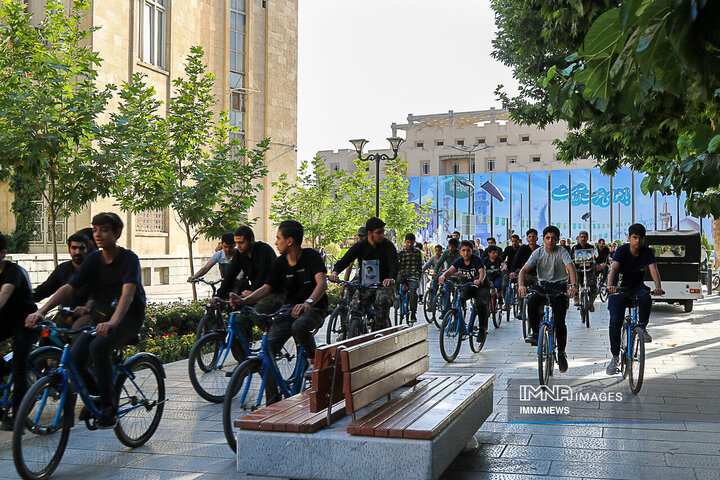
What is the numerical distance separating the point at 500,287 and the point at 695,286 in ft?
21.4

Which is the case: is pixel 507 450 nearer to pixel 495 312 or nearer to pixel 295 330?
pixel 295 330

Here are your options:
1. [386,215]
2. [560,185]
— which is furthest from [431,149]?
[386,215]

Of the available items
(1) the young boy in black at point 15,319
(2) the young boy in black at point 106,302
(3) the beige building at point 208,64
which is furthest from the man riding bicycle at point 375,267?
(3) the beige building at point 208,64

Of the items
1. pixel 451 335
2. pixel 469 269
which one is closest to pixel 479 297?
pixel 469 269

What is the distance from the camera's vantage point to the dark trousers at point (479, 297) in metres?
11.7

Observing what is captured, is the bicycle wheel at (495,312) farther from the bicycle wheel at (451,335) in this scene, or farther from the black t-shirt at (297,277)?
the black t-shirt at (297,277)

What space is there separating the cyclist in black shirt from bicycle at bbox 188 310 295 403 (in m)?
1.11

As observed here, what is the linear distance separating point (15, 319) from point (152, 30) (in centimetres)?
2473

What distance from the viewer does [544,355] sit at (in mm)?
8352

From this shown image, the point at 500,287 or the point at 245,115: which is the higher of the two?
the point at 245,115

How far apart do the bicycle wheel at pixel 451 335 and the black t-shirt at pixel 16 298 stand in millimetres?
5847

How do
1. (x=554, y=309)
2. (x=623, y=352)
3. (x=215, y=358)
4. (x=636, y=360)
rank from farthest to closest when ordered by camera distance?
(x=554, y=309) < (x=623, y=352) < (x=636, y=360) < (x=215, y=358)

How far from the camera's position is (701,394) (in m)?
8.28

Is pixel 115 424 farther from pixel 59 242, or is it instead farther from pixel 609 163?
pixel 59 242
